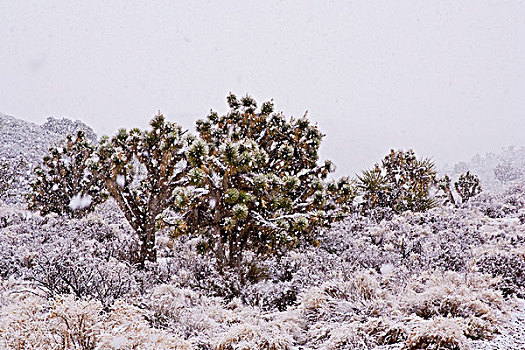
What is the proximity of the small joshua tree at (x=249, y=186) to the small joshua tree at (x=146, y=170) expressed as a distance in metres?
0.85

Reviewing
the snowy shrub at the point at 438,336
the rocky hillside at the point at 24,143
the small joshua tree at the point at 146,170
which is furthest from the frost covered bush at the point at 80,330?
the rocky hillside at the point at 24,143

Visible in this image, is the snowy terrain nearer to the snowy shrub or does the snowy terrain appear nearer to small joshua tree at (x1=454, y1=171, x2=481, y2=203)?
the snowy shrub

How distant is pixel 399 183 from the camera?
16.4 m

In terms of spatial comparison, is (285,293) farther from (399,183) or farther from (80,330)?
(399,183)

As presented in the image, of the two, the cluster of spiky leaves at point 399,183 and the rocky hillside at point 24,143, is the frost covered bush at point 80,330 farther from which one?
the rocky hillside at point 24,143

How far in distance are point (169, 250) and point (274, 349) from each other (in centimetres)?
573

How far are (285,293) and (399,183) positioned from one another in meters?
11.8

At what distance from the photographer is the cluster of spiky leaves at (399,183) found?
50.0 feet

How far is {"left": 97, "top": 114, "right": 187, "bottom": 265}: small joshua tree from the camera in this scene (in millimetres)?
8328

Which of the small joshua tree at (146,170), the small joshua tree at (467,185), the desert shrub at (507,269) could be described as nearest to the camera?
Result: the desert shrub at (507,269)

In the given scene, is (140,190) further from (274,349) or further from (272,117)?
(274,349)

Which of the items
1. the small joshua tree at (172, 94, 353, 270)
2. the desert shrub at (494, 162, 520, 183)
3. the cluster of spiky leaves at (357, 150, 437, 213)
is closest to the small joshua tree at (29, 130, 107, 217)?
the small joshua tree at (172, 94, 353, 270)

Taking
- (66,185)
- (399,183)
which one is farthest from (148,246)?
(399,183)

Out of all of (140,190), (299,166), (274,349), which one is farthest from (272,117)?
(274,349)
